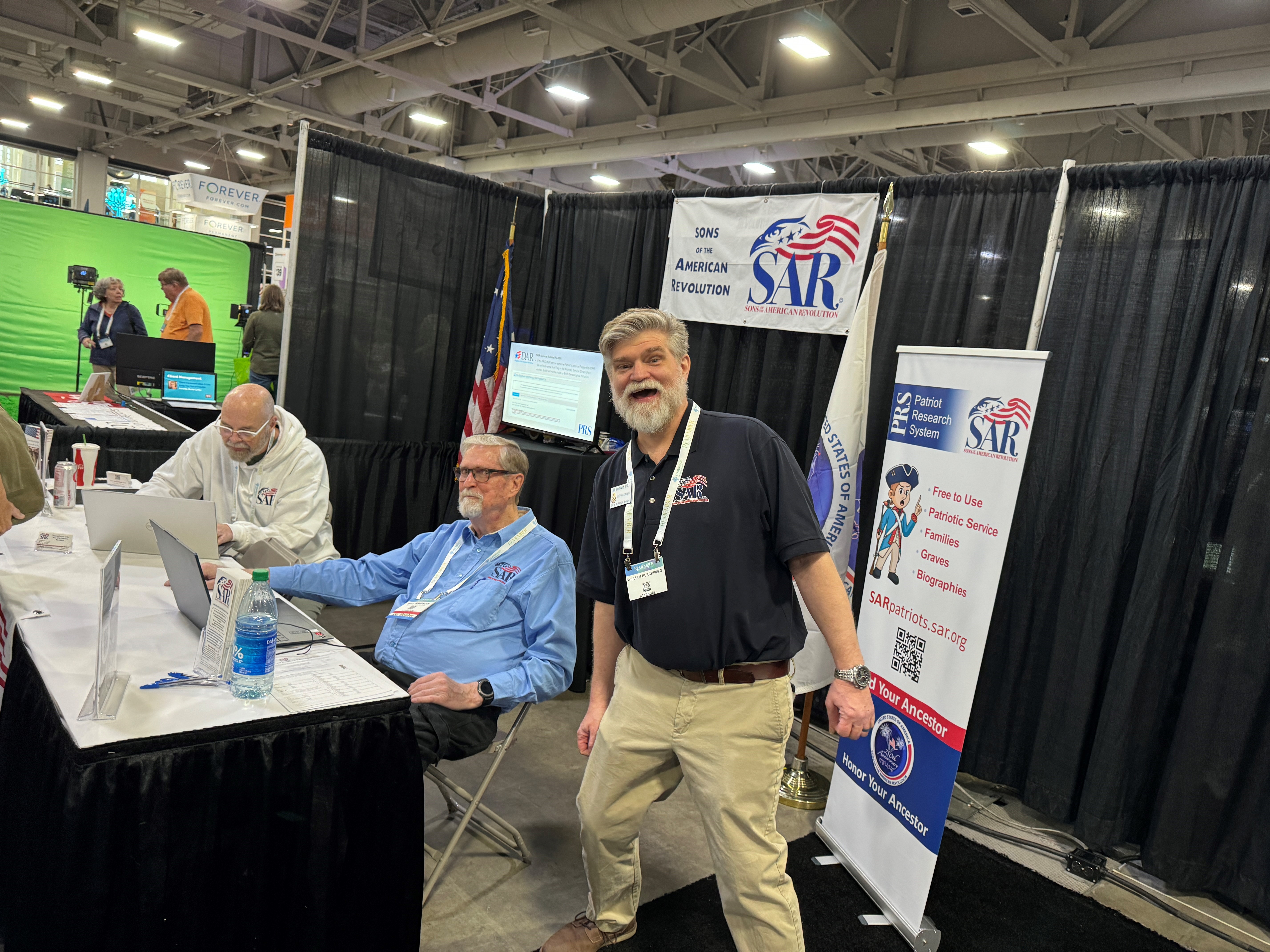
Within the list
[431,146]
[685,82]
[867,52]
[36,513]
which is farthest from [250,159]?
[36,513]

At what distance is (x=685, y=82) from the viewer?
802cm

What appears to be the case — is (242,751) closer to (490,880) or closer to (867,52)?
(490,880)

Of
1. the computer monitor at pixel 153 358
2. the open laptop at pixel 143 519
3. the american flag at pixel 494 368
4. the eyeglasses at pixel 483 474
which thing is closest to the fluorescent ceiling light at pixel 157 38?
the computer monitor at pixel 153 358

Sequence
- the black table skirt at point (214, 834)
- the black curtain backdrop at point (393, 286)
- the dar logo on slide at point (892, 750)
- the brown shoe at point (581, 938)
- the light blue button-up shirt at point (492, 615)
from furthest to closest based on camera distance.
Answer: the black curtain backdrop at point (393, 286), the dar logo on slide at point (892, 750), the light blue button-up shirt at point (492, 615), the brown shoe at point (581, 938), the black table skirt at point (214, 834)

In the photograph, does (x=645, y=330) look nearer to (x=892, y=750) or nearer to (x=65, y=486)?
(x=892, y=750)

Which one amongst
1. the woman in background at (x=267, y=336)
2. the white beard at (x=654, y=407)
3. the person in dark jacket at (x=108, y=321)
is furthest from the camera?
the person in dark jacket at (x=108, y=321)

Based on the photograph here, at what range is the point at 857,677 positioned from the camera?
178cm

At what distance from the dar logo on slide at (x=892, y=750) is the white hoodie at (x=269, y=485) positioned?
191cm

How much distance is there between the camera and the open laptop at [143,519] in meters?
2.19

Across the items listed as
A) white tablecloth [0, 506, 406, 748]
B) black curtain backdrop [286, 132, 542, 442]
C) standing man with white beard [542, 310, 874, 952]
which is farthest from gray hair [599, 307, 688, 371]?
black curtain backdrop [286, 132, 542, 442]

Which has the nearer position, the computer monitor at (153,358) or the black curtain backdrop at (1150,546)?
the black curtain backdrop at (1150,546)

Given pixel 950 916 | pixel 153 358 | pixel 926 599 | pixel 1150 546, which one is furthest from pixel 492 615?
pixel 153 358

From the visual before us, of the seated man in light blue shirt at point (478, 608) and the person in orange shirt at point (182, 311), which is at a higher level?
the person in orange shirt at point (182, 311)

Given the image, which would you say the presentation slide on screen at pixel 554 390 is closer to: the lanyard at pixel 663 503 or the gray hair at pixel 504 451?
the gray hair at pixel 504 451
